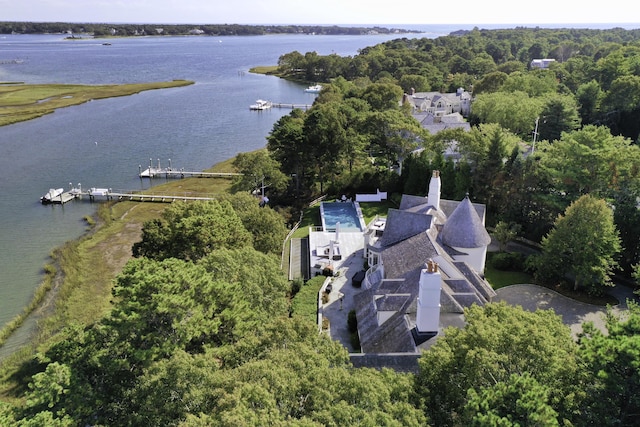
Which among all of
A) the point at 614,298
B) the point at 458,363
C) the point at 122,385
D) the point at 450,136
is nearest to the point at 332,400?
the point at 458,363

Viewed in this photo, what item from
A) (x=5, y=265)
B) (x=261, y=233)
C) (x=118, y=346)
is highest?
(x=118, y=346)

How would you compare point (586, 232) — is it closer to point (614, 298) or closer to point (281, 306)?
point (614, 298)

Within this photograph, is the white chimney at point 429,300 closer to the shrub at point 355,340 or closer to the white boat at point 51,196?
the shrub at point 355,340

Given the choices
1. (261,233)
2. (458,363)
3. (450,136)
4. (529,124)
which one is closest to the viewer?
(458,363)

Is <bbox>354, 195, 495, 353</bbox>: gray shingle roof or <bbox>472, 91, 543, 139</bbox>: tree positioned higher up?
Result: <bbox>472, 91, 543, 139</bbox>: tree

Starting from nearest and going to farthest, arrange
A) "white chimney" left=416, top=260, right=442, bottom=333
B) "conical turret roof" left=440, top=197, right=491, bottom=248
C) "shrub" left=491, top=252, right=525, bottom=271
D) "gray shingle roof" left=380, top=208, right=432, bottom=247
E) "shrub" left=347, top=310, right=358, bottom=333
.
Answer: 1. "white chimney" left=416, top=260, right=442, bottom=333
2. "shrub" left=347, top=310, right=358, bottom=333
3. "conical turret roof" left=440, top=197, right=491, bottom=248
4. "gray shingle roof" left=380, top=208, right=432, bottom=247
5. "shrub" left=491, top=252, right=525, bottom=271

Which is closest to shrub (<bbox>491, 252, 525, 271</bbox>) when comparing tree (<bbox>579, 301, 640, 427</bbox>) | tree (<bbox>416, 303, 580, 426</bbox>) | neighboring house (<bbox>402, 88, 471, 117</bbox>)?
tree (<bbox>416, 303, 580, 426</bbox>)

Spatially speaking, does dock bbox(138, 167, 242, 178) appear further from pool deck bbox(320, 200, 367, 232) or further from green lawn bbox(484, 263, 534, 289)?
green lawn bbox(484, 263, 534, 289)
